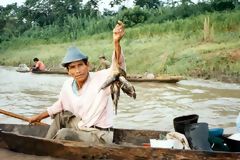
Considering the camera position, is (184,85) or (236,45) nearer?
(184,85)

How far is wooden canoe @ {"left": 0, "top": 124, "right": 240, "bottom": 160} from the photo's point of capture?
3424 millimetres

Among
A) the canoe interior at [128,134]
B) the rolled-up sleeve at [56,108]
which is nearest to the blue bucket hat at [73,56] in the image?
the rolled-up sleeve at [56,108]

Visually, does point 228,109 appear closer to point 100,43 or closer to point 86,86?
point 86,86

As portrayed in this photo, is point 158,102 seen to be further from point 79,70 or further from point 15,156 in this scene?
point 79,70

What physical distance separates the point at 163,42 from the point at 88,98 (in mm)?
15592

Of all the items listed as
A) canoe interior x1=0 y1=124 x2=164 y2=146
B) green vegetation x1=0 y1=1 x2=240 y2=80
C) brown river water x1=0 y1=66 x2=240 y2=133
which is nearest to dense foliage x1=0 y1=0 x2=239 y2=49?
green vegetation x1=0 y1=1 x2=240 y2=80

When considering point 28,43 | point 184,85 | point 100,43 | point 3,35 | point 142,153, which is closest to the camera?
point 142,153

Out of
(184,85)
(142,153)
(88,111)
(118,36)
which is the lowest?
(184,85)

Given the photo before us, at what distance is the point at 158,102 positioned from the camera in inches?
413

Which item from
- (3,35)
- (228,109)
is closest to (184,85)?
(228,109)

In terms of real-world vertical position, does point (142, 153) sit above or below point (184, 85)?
above

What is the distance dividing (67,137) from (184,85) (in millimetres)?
9763

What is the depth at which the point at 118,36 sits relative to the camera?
3.62 metres

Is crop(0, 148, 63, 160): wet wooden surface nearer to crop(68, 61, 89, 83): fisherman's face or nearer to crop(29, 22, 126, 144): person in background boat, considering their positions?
crop(29, 22, 126, 144): person in background boat
